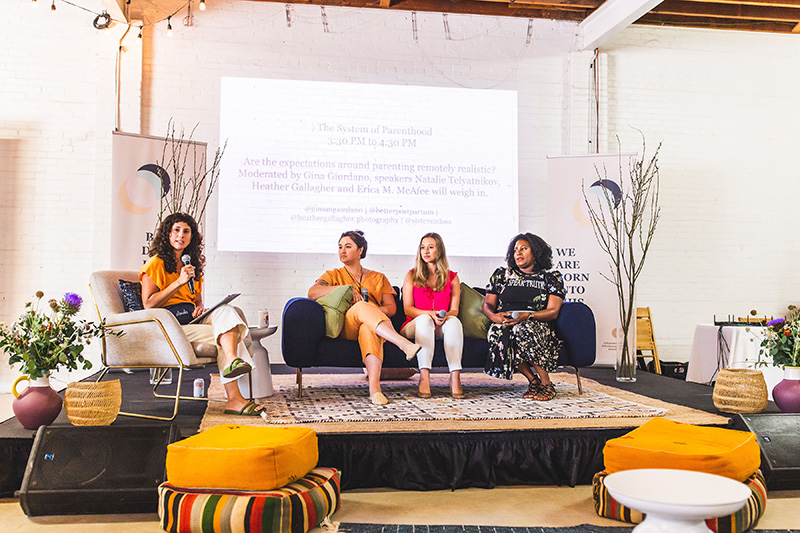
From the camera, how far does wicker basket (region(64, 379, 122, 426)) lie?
8.72 ft

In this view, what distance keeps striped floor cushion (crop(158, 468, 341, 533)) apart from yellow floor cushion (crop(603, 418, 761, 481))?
42.5 inches

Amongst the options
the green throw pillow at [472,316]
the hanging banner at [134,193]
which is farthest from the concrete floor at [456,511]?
the hanging banner at [134,193]

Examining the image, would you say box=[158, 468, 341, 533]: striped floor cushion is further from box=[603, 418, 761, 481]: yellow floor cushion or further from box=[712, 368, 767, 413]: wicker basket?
box=[712, 368, 767, 413]: wicker basket

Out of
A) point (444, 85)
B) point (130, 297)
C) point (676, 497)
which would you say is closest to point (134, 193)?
point (130, 297)

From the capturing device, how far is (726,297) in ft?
21.5

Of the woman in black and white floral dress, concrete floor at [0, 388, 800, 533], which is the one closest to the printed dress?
the woman in black and white floral dress

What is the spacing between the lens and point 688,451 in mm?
2221

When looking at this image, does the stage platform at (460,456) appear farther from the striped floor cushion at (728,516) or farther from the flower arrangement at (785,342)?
the flower arrangement at (785,342)

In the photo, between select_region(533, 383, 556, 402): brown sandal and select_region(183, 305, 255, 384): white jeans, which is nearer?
select_region(183, 305, 255, 384): white jeans

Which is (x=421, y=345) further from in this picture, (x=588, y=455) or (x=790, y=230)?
(x=790, y=230)

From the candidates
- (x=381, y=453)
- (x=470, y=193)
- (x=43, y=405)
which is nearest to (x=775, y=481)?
(x=381, y=453)

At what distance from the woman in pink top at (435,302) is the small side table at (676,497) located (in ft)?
6.53

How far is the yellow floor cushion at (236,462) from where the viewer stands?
212cm

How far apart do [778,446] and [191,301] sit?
2.91m
